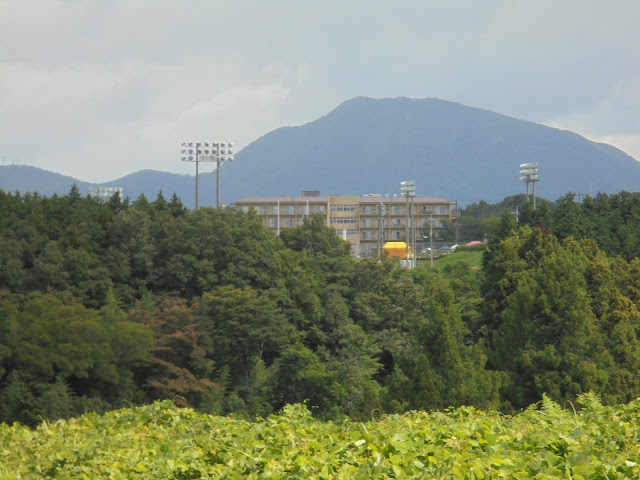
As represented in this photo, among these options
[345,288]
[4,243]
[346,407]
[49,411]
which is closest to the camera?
[49,411]

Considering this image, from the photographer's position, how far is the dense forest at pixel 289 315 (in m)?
21.0

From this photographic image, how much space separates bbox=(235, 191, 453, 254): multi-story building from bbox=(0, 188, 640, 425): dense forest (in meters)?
34.4

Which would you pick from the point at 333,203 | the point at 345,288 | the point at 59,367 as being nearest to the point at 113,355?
the point at 59,367

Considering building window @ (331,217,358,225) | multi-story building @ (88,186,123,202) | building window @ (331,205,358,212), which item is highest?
multi-story building @ (88,186,123,202)

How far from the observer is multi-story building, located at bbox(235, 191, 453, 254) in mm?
74125

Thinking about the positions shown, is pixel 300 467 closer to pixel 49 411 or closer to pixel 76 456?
pixel 76 456

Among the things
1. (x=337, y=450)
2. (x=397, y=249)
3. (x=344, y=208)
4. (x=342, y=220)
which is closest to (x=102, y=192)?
(x=342, y=220)

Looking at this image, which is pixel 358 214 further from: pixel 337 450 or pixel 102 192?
pixel 337 450

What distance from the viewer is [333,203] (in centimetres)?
7519

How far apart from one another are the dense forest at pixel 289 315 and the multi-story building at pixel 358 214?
3437cm

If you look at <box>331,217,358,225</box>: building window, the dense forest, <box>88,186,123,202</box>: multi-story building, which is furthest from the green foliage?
<box>331,217,358,225</box>: building window

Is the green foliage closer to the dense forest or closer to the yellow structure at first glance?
the dense forest

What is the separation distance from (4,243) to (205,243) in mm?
8357

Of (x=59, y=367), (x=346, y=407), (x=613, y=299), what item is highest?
(x=613, y=299)
